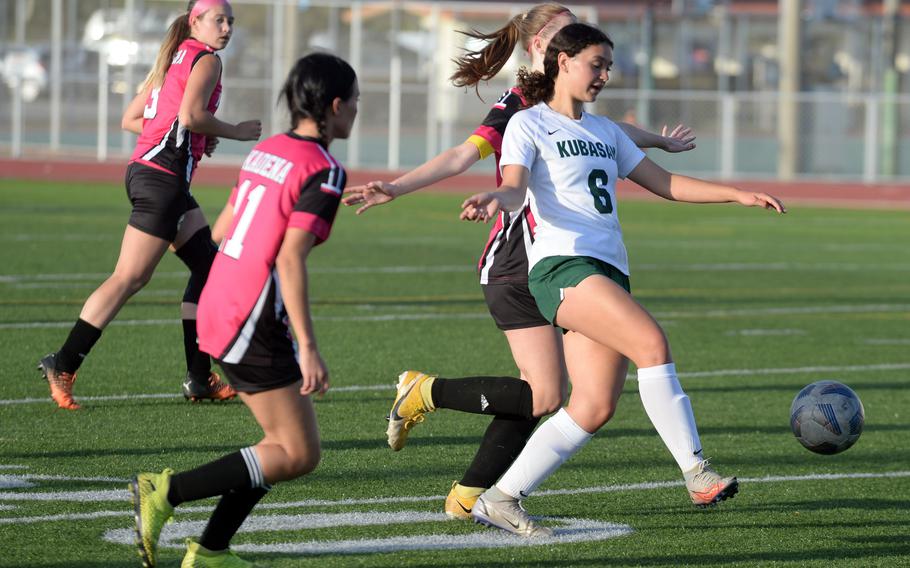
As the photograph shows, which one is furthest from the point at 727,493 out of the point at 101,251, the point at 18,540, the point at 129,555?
the point at 101,251

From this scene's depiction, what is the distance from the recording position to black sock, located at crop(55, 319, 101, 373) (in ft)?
24.9

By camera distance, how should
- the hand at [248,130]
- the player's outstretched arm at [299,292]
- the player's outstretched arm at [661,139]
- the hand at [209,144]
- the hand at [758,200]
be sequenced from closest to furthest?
the player's outstretched arm at [299,292]
the hand at [758,200]
the player's outstretched arm at [661,139]
the hand at [248,130]
the hand at [209,144]

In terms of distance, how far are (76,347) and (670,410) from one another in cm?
360

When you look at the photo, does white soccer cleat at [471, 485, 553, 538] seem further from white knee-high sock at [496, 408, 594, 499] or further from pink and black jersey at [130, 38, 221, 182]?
pink and black jersey at [130, 38, 221, 182]

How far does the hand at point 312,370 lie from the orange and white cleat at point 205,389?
3447mm

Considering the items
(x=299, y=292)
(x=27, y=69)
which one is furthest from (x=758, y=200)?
(x=27, y=69)

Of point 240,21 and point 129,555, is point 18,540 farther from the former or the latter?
point 240,21

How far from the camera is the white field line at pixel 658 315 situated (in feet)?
34.1

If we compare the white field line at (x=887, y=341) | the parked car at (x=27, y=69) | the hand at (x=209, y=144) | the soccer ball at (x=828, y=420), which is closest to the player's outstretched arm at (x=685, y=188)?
the soccer ball at (x=828, y=420)

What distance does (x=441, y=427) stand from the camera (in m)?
7.52

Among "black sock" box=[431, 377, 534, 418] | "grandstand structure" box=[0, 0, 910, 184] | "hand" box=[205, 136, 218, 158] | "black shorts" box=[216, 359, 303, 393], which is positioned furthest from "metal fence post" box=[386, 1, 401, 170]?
"black shorts" box=[216, 359, 303, 393]

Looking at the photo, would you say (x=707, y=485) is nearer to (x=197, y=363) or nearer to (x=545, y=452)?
(x=545, y=452)

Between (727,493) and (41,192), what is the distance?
764 inches

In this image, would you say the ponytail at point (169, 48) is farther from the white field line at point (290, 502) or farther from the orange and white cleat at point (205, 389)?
the white field line at point (290, 502)
